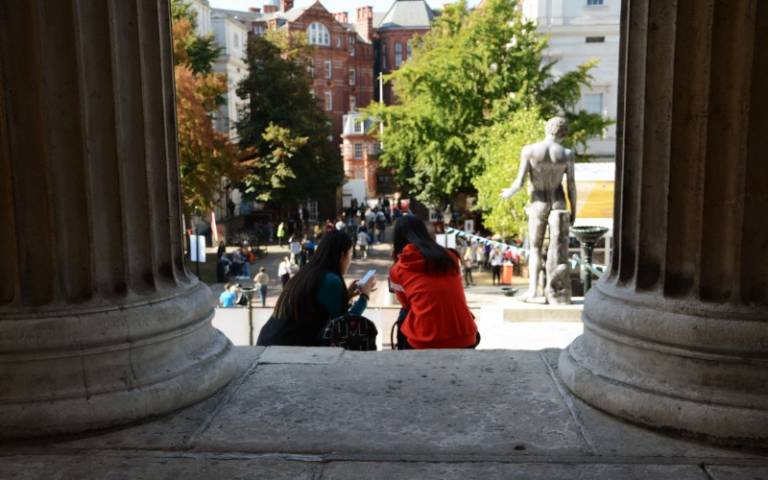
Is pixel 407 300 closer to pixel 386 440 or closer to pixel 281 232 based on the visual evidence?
pixel 386 440

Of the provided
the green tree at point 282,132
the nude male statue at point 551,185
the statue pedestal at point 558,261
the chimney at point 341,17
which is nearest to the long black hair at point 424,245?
the nude male statue at point 551,185

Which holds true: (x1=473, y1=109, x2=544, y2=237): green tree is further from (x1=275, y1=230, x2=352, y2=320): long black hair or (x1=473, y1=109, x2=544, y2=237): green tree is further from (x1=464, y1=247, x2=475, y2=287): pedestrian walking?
(x1=275, y1=230, x2=352, y2=320): long black hair

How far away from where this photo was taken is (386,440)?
291cm

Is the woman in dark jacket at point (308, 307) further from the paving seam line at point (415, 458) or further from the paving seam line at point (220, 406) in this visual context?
the paving seam line at point (415, 458)

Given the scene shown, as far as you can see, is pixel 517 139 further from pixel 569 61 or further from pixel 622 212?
pixel 622 212

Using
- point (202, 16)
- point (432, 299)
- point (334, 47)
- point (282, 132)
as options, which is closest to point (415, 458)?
point (432, 299)

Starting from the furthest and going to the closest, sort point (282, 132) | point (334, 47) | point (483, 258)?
point (334, 47) < point (282, 132) < point (483, 258)

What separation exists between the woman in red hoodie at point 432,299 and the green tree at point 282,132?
33.5 meters

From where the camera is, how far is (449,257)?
510 cm

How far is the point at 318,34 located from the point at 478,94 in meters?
48.3

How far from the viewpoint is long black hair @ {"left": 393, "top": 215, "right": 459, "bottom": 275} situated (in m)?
4.97

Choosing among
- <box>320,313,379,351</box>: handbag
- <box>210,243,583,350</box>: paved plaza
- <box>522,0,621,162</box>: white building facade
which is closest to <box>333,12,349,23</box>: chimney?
<box>522,0,621,162</box>: white building facade

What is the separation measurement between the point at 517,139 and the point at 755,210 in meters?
22.8

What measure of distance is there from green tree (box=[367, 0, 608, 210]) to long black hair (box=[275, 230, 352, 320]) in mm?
24001
